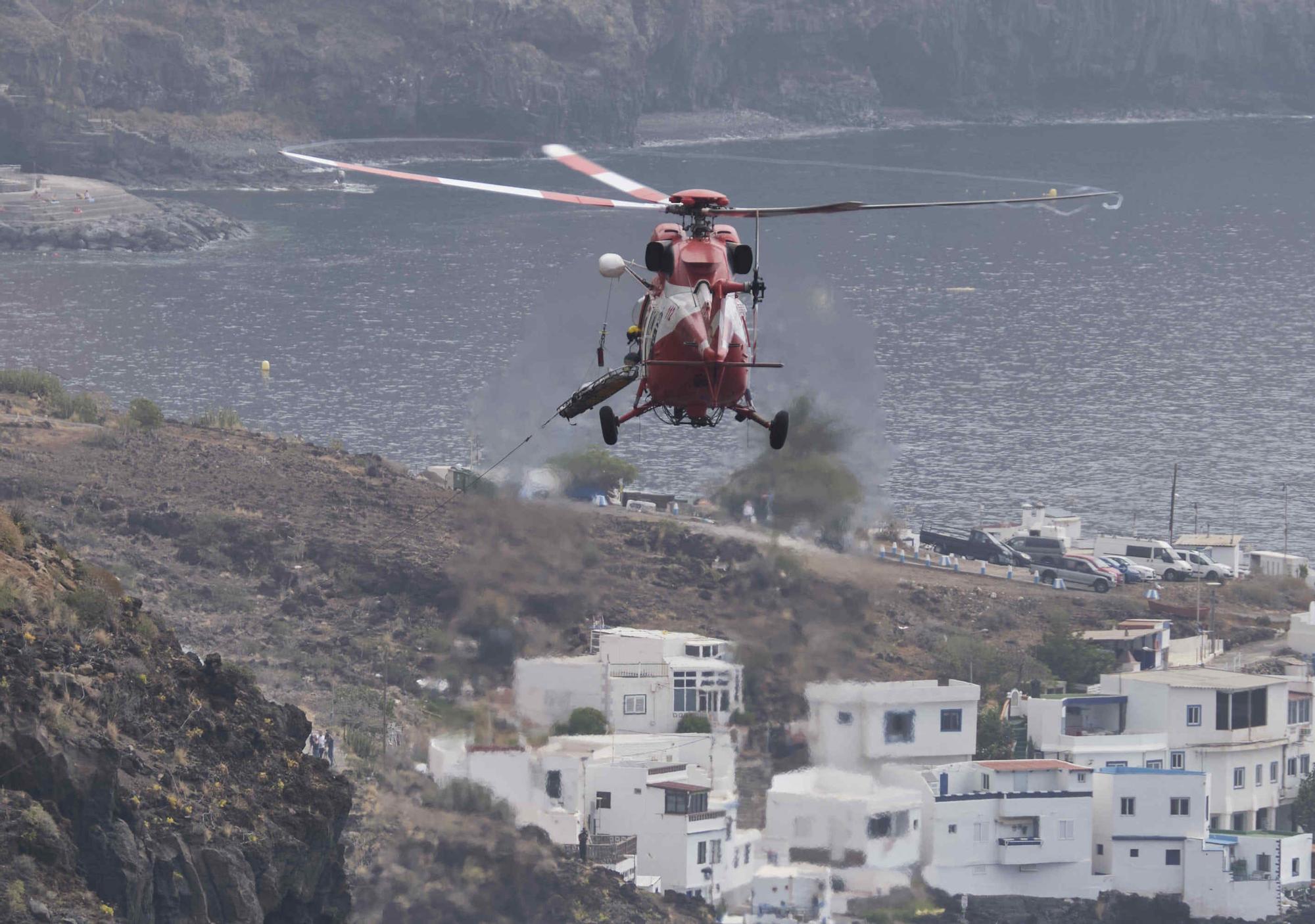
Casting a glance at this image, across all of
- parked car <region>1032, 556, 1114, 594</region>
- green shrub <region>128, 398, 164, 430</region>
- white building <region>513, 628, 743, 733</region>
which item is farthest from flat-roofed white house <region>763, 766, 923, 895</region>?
green shrub <region>128, 398, 164, 430</region>

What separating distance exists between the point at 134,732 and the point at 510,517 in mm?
66258

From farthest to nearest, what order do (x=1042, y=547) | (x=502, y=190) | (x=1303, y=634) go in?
(x=1042, y=547) < (x=1303, y=634) < (x=502, y=190)

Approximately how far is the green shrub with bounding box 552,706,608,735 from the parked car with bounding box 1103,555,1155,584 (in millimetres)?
43816

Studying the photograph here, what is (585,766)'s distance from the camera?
104 metres

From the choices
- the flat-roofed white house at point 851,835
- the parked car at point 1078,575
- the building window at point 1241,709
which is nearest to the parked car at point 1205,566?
the parked car at point 1078,575

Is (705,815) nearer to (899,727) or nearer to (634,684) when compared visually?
(899,727)

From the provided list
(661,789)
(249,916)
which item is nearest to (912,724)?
(661,789)

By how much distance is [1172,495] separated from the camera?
178 meters

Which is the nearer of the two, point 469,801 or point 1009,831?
point 469,801

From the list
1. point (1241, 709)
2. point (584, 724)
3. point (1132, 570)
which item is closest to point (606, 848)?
point (584, 724)

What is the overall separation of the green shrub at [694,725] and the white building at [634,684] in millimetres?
297

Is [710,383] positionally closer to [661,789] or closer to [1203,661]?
[661,789]

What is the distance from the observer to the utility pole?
167 m

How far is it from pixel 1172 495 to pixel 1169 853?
7086cm
